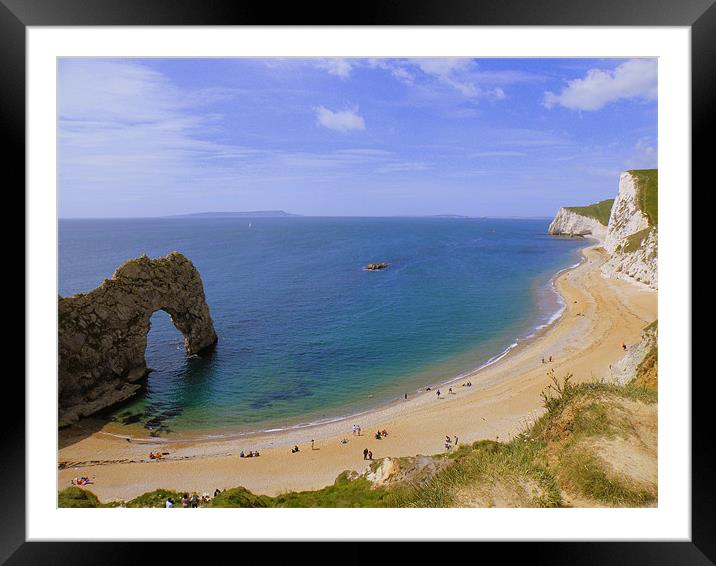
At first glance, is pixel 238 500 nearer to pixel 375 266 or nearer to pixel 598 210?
pixel 375 266

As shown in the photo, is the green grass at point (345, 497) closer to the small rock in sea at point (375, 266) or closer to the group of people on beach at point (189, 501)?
the group of people on beach at point (189, 501)

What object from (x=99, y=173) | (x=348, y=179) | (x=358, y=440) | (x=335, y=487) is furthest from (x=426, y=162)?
(x=335, y=487)

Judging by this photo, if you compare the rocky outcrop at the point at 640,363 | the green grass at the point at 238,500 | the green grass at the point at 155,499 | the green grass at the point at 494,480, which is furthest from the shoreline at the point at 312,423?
the green grass at the point at 494,480

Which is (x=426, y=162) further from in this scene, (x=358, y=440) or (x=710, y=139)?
(x=710, y=139)

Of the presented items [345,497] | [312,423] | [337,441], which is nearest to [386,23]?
[345,497]

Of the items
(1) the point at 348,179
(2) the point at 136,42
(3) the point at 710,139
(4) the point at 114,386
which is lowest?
A: (4) the point at 114,386

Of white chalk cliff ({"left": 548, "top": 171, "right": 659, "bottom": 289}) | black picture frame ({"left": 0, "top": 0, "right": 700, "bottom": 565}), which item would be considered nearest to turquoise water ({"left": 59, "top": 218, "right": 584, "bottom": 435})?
white chalk cliff ({"left": 548, "top": 171, "right": 659, "bottom": 289})

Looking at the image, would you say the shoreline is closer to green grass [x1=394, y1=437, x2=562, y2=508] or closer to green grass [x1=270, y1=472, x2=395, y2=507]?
green grass [x1=270, y1=472, x2=395, y2=507]
